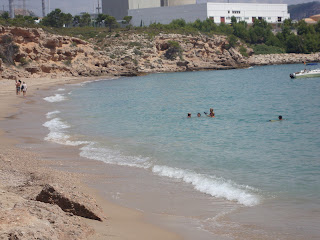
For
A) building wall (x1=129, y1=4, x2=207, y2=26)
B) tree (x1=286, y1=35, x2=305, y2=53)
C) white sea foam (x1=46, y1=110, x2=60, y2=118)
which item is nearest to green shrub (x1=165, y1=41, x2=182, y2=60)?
building wall (x1=129, y1=4, x2=207, y2=26)

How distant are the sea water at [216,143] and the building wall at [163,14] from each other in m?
88.1

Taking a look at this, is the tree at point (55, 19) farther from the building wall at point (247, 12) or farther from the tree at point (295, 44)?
the tree at point (295, 44)

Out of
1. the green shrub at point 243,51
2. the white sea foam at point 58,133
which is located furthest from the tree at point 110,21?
the white sea foam at point 58,133

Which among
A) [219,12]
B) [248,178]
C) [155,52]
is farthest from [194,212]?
[219,12]

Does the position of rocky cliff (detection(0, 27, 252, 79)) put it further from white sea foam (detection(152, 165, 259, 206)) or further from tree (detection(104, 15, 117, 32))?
white sea foam (detection(152, 165, 259, 206))

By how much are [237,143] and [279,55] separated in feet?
287

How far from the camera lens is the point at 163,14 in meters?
116

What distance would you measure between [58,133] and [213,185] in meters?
9.57

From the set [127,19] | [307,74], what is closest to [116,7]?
[127,19]

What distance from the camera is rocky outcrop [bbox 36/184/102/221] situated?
6773 mm

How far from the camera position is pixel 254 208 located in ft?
28.0

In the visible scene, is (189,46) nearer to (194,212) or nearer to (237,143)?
(237,143)

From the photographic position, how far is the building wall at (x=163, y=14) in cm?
11538

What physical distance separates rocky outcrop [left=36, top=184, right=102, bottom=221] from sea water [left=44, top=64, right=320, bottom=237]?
11.3ft
